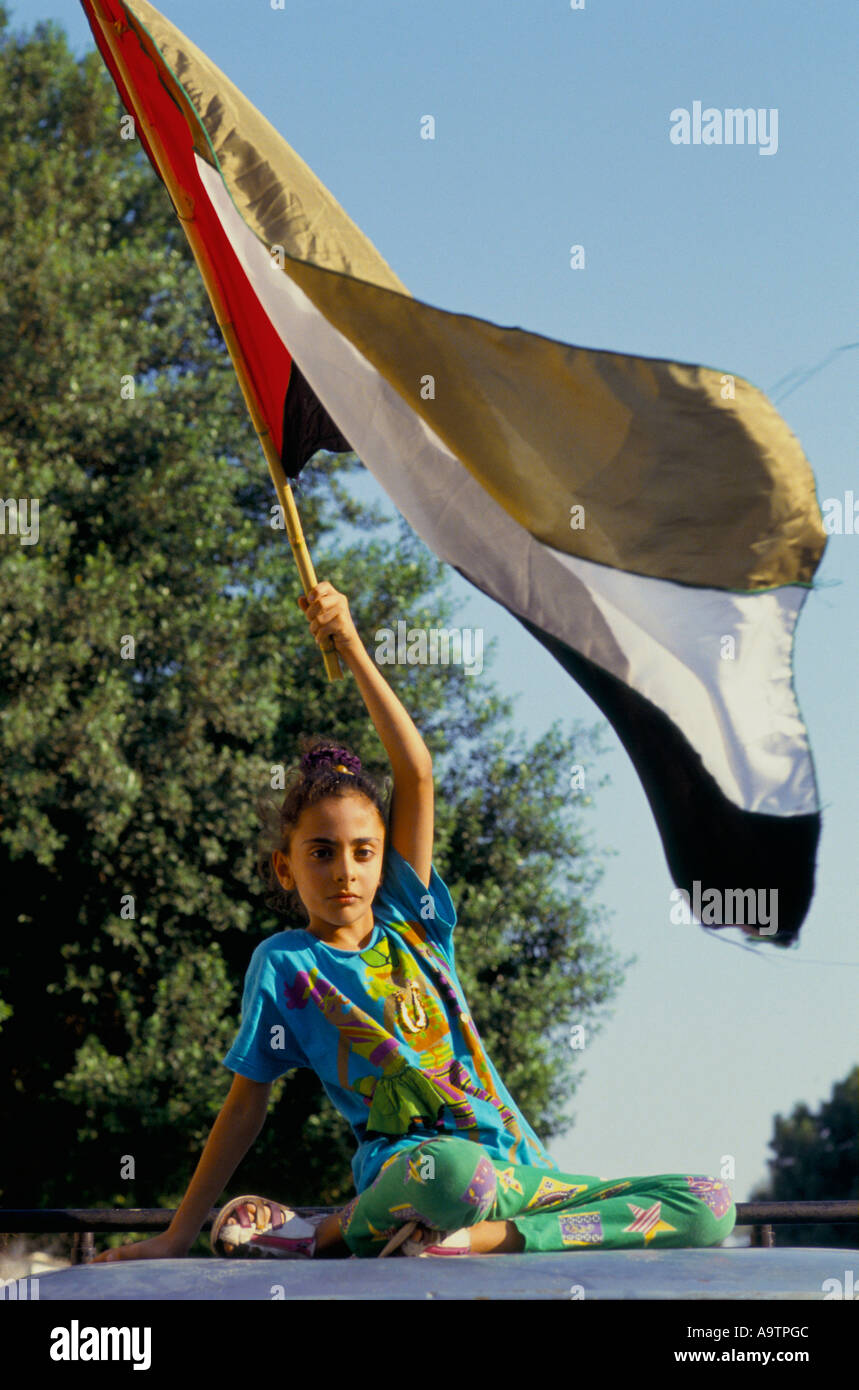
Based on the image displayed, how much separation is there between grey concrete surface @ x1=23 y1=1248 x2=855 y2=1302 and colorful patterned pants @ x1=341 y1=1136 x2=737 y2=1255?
15cm

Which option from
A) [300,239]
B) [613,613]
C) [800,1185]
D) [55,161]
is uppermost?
[55,161]

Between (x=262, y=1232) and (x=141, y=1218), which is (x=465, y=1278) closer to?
(x=262, y=1232)

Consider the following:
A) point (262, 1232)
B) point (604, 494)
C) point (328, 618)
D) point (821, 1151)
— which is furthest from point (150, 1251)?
point (821, 1151)

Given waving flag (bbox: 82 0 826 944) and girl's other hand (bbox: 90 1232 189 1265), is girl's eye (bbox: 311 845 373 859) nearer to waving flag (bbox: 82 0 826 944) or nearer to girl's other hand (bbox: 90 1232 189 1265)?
waving flag (bbox: 82 0 826 944)

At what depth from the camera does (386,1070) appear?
3.36 m

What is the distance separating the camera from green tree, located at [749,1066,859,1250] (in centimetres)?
3619

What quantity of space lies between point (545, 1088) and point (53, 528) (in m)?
6.46

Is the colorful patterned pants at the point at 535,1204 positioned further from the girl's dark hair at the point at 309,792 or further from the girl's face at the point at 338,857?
the girl's dark hair at the point at 309,792

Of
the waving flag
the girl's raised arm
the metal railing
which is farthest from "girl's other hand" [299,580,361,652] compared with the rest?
the metal railing

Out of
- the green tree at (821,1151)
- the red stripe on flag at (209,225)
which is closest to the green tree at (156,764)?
the red stripe on flag at (209,225)

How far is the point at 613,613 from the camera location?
3629 millimetres
